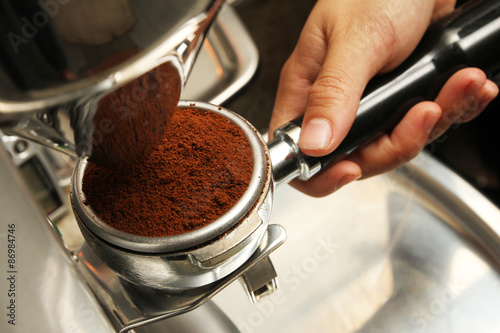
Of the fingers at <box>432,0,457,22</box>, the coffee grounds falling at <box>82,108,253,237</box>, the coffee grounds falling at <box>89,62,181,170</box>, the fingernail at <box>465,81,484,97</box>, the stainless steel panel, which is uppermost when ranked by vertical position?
the coffee grounds falling at <box>89,62,181,170</box>

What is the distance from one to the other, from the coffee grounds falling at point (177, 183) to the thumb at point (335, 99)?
12cm

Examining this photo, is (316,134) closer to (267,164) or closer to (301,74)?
(267,164)

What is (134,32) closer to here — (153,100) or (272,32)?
(153,100)

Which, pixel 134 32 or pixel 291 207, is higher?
pixel 134 32

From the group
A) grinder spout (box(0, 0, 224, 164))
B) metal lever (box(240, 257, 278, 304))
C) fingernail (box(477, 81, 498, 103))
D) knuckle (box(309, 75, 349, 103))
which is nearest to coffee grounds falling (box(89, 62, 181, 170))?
grinder spout (box(0, 0, 224, 164))

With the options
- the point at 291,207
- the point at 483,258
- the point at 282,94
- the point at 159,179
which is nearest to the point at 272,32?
the point at 282,94

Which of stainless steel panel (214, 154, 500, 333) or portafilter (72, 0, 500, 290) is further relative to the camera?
stainless steel panel (214, 154, 500, 333)

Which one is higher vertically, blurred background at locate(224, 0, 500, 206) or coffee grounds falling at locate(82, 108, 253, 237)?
coffee grounds falling at locate(82, 108, 253, 237)

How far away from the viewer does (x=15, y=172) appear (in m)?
0.38

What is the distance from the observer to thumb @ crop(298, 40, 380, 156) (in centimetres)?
48

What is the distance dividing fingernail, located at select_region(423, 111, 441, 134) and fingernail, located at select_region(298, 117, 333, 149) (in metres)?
0.18

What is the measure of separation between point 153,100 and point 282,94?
1.64ft

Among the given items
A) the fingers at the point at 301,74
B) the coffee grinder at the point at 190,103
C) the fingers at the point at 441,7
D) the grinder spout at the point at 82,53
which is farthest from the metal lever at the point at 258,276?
the fingers at the point at 441,7

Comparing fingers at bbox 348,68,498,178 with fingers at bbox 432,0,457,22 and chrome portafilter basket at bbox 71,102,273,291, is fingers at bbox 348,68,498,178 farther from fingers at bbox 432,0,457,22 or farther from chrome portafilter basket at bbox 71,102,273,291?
chrome portafilter basket at bbox 71,102,273,291
